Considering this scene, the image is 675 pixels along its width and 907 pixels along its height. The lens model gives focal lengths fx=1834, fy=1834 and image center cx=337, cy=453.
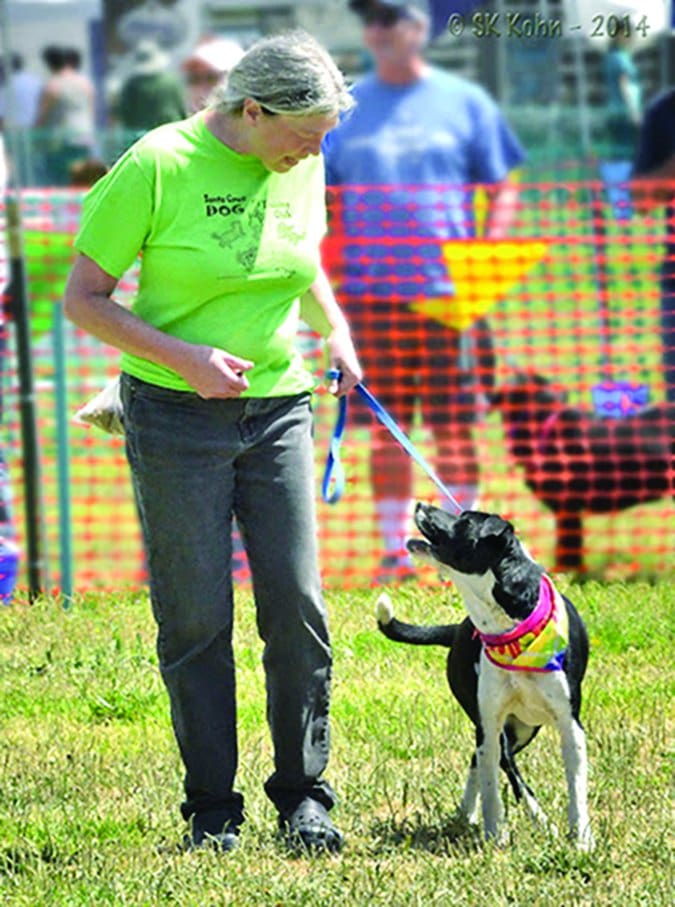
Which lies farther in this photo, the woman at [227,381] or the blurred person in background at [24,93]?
the blurred person in background at [24,93]

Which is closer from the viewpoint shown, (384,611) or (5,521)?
(384,611)

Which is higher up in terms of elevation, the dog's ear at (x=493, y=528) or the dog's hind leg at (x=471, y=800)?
the dog's ear at (x=493, y=528)

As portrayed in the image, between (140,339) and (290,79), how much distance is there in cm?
68

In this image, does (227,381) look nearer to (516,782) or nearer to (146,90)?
(516,782)

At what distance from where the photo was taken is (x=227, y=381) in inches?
165

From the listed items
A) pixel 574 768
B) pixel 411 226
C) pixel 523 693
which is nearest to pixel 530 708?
pixel 523 693

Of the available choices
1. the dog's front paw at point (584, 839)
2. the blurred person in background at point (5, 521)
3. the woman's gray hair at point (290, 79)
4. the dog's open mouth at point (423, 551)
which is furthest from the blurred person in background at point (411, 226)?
the woman's gray hair at point (290, 79)

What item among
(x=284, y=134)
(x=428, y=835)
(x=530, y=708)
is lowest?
(x=428, y=835)

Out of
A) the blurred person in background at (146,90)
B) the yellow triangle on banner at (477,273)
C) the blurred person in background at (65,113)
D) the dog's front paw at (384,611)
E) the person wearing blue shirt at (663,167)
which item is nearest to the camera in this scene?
the dog's front paw at (384,611)

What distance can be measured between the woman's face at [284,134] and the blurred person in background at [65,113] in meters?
16.2

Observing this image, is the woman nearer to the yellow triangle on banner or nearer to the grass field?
the grass field

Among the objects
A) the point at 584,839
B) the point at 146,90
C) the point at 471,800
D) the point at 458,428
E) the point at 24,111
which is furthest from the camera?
the point at 24,111

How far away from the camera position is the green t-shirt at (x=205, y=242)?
422 cm

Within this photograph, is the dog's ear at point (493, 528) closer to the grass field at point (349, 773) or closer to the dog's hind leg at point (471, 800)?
the dog's hind leg at point (471, 800)
